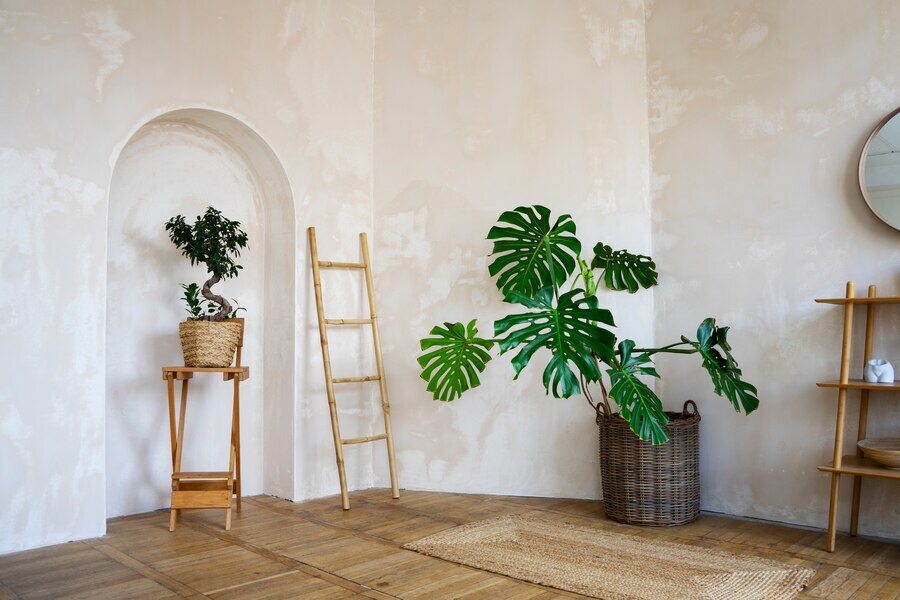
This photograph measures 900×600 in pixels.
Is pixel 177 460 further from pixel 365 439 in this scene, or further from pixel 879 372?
pixel 879 372

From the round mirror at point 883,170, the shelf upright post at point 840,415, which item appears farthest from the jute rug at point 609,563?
the round mirror at point 883,170

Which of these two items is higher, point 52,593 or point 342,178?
point 342,178

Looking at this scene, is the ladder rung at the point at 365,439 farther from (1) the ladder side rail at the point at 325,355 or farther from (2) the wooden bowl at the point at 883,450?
(2) the wooden bowl at the point at 883,450

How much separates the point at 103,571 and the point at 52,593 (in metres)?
0.26

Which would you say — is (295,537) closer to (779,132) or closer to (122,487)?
(122,487)

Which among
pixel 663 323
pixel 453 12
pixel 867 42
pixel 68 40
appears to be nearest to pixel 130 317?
pixel 68 40

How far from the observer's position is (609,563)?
3033 millimetres

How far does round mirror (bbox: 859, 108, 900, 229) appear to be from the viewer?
3.36 meters

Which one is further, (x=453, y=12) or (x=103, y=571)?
(x=453, y=12)

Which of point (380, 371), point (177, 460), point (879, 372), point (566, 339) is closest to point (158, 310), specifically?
point (177, 460)

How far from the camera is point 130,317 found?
4023 millimetres

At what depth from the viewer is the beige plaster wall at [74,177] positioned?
329 centimetres

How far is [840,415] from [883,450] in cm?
25

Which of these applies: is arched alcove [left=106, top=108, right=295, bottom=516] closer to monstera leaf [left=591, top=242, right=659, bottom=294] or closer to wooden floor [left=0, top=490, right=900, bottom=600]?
wooden floor [left=0, top=490, right=900, bottom=600]
